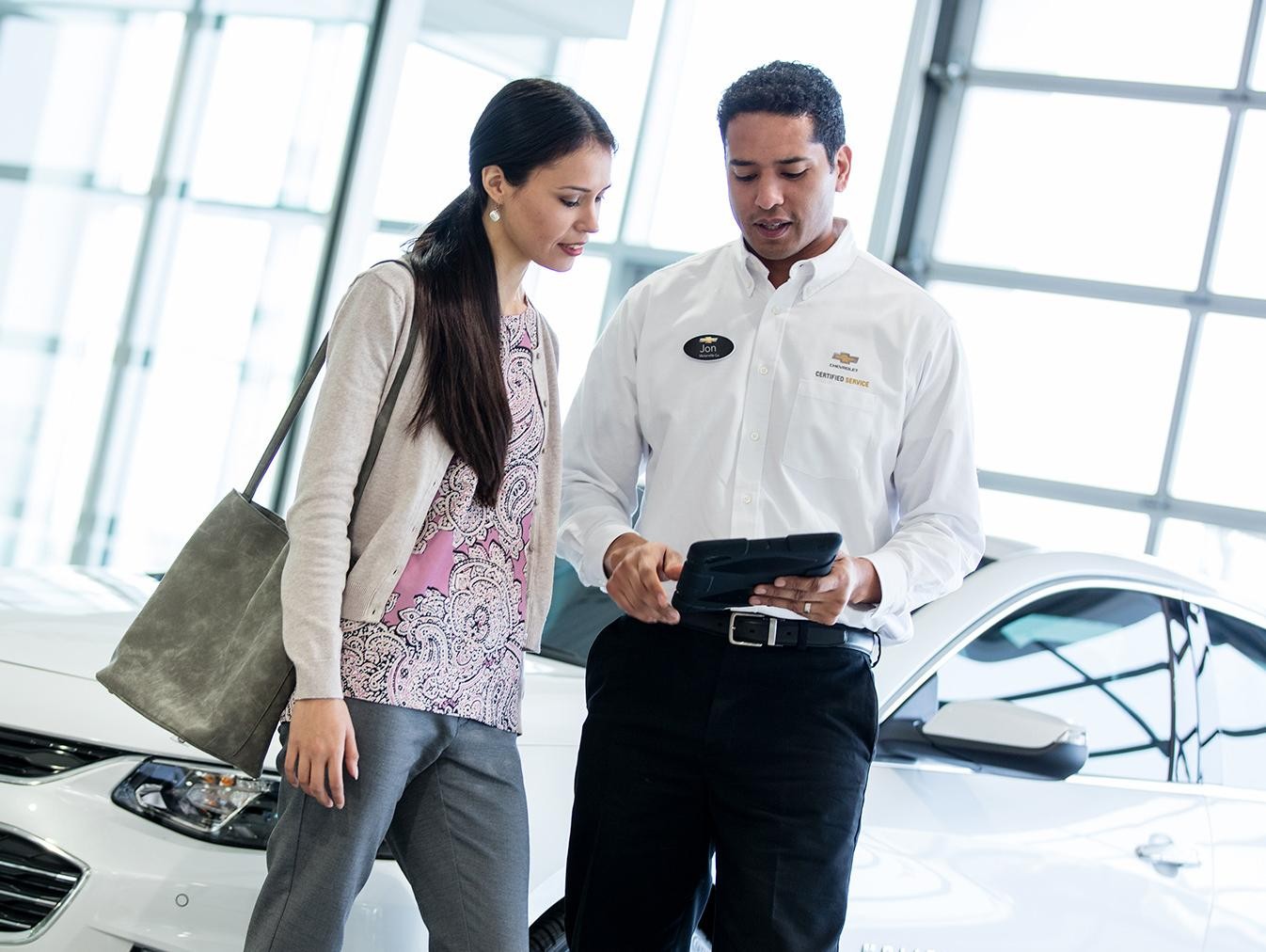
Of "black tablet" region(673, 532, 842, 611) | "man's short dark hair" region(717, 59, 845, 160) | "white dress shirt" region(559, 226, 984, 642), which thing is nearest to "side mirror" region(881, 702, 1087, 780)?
"white dress shirt" region(559, 226, 984, 642)

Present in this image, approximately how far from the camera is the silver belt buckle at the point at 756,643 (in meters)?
1.91

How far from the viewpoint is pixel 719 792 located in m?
1.91

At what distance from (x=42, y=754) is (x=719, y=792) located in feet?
3.22

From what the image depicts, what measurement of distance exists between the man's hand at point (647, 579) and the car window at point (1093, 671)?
90 cm

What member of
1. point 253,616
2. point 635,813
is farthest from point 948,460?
point 253,616

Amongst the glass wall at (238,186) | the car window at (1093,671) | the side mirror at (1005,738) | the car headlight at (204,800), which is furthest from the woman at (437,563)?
the glass wall at (238,186)

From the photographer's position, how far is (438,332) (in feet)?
5.72

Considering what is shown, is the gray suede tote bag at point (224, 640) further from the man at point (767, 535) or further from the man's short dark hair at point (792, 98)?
the man's short dark hair at point (792, 98)

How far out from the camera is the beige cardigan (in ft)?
5.35

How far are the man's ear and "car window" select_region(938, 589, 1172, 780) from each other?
95 centimetres

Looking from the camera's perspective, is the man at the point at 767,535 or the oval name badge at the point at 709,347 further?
the oval name badge at the point at 709,347

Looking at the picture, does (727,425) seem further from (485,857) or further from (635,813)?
(485,857)

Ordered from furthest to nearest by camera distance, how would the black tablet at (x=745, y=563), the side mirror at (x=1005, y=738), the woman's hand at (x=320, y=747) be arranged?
the side mirror at (x=1005, y=738), the black tablet at (x=745, y=563), the woman's hand at (x=320, y=747)

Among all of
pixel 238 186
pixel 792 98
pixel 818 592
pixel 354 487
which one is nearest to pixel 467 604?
pixel 354 487
